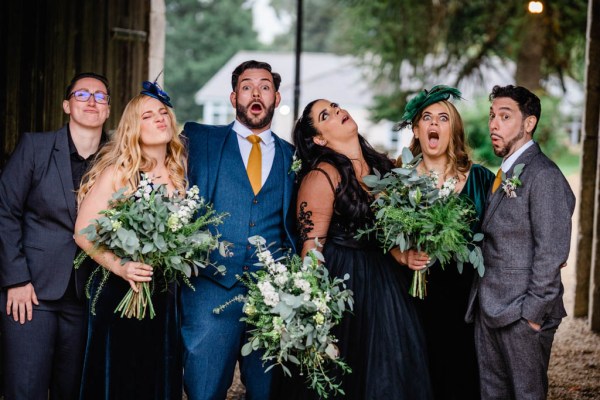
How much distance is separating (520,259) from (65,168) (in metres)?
2.54

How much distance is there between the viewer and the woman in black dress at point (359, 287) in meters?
4.12

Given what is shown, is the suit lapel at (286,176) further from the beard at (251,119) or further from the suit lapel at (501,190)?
the suit lapel at (501,190)

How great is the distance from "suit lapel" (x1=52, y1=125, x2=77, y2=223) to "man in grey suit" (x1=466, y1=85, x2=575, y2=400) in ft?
7.52

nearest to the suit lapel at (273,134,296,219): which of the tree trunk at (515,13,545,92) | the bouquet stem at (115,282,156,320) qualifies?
the bouquet stem at (115,282,156,320)

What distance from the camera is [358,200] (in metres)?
4.28

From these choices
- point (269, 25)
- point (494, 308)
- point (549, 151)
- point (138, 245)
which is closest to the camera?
point (138, 245)

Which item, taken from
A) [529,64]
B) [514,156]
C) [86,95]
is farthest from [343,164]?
[529,64]

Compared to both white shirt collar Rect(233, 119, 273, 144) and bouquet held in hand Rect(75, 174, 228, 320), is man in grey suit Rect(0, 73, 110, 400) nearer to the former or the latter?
bouquet held in hand Rect(75, 174, 228, 320)

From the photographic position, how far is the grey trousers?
12.8 feet

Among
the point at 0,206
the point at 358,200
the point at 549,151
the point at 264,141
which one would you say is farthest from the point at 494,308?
the point at 549,151

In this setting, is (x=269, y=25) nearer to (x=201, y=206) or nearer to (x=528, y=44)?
(x=528, y=44)

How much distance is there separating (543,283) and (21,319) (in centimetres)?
280

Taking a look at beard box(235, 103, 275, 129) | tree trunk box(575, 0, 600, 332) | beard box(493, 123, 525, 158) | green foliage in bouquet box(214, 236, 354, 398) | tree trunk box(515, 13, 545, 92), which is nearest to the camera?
green foliage in bouquet box(214, 236, 354, 398)

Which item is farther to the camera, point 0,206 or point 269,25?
point 269,25
